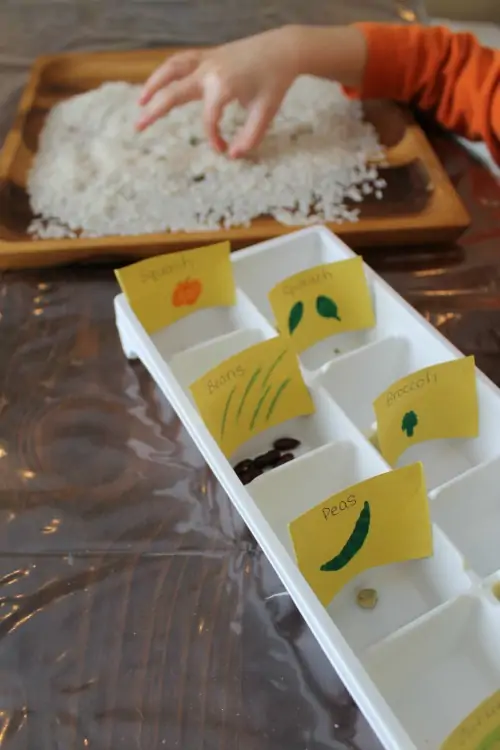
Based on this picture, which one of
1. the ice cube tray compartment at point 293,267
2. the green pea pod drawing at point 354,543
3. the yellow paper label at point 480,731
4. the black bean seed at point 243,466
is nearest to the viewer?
the yellow paper label at point 480,731

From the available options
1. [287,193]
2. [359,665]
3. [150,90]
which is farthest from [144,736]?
[150,90]

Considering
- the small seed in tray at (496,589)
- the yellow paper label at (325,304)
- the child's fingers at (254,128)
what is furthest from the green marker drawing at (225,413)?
the child's fingers at (254,128)

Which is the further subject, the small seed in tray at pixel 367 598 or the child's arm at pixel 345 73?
the child's arm at pixel 345 73

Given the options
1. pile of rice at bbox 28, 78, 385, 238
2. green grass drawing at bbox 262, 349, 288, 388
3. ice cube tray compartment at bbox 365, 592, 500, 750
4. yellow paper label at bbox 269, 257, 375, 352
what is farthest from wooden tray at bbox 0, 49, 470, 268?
ice cube tray compartment at bbox 365, 592, 500, 750

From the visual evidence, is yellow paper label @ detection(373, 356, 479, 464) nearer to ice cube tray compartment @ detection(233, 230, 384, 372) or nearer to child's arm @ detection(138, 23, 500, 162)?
ice cube tray compartment @ detection(233, 230, 384, 372)

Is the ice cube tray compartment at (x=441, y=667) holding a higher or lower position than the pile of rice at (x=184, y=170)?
lower

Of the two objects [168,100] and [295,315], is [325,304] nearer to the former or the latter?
[295,315]

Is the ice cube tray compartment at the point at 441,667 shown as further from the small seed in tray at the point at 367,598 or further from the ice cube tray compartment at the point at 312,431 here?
the ice cube tray compartment at the point at 312,431
